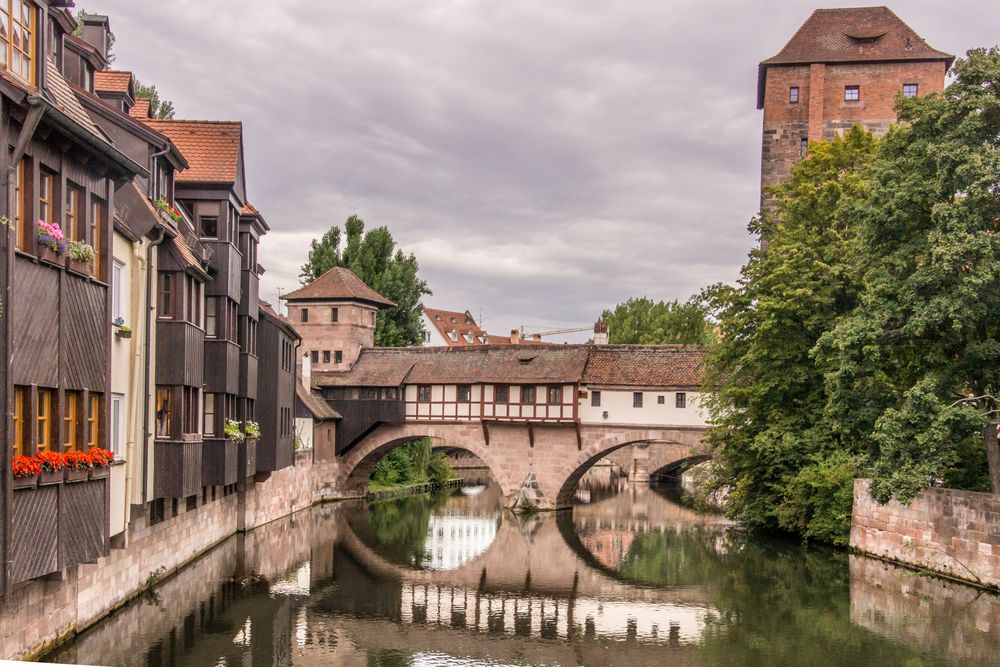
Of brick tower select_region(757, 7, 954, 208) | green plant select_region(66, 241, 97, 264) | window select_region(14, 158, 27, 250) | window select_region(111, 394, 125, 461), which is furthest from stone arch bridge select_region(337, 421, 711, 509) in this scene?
window select_region(14, 158, 27, 250)

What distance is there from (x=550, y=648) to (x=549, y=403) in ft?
65.8

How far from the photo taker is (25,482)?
34.0 ft

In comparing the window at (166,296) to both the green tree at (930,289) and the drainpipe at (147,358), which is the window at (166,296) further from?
the green tree at (930,289)

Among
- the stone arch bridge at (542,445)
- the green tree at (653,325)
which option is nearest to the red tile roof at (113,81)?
the stone arch bridge at (542,445)

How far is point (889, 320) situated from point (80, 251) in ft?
46.3

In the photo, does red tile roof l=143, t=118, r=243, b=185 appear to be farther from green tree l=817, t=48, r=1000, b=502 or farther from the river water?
green tree l=817, t=48, r=1000, b=502

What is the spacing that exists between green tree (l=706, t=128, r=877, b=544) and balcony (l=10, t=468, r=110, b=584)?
A: 16481 millimetres

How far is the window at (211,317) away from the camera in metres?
20.5

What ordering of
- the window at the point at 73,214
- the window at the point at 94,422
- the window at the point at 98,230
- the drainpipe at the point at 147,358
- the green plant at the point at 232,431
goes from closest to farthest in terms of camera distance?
the window at the point at 73,214
the window at the point at 94,422
the window at the point at 98,230
the drainpipe at the point at 147,358
the green plant at the point at 232,431

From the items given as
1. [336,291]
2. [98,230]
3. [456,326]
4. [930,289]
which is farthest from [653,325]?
[98,230]

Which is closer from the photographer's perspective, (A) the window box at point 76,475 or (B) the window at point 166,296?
(A) the window box at point 76,475

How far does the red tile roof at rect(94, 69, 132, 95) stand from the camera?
18.0 metres

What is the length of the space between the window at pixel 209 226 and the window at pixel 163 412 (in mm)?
4571

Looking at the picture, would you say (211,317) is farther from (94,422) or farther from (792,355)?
(792,355)
